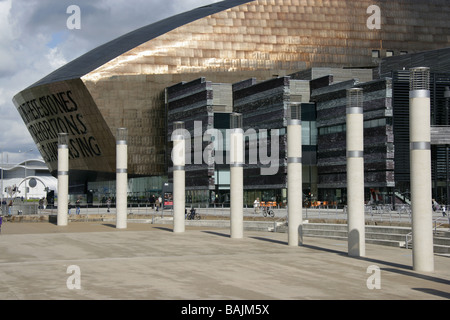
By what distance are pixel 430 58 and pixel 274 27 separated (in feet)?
76.4

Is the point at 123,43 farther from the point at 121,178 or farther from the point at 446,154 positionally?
the point at 121,178

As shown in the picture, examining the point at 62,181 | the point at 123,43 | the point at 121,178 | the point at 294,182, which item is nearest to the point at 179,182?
the point at 121,178

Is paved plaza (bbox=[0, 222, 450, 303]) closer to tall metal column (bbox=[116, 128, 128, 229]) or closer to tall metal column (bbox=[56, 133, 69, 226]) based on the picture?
tall metal column (bbox=[116, 128, 128, 229])

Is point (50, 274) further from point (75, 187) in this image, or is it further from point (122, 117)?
point (75, 187)

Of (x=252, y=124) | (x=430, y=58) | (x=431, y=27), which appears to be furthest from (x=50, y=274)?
(x=431, y=27)

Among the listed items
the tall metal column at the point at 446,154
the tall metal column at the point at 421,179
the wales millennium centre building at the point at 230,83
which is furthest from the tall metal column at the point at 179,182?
the wales millennium centre building at the point at 230,83

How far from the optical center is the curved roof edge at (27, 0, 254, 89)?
8400cm

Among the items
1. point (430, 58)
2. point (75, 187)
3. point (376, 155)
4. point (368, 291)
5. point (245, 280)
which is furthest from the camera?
point (75, 187)

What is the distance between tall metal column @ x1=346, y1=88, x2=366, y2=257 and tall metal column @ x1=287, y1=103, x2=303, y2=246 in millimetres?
4152

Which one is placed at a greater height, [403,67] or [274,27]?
[274,27]

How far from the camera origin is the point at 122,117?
3292 inches

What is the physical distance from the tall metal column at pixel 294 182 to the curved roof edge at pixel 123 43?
5501cm

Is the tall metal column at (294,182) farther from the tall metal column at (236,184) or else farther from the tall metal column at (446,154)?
the tall metal column at (446,154)

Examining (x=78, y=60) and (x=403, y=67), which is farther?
(x=78, y=60)
